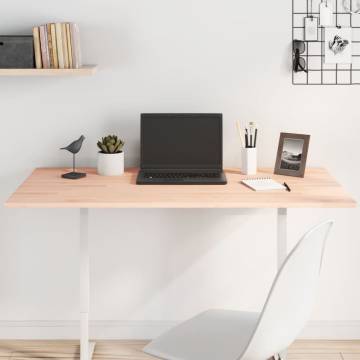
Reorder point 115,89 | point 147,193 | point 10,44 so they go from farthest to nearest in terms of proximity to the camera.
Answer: point 115,89 → point 10,44 → point 147,193

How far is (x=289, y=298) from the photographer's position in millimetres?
2299

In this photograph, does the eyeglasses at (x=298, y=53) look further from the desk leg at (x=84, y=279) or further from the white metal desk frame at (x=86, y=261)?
the desk leg at (x=84, y=279)

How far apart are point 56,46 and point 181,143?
66cm

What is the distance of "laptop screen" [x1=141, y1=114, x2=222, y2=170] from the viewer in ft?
11.1

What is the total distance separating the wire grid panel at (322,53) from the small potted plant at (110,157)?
820 millimetres

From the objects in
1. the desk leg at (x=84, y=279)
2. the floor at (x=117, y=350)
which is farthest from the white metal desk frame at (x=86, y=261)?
the floor at (x=117, y=350)

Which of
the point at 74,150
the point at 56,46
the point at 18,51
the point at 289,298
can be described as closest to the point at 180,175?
the point at 74,150

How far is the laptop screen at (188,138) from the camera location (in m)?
3.39

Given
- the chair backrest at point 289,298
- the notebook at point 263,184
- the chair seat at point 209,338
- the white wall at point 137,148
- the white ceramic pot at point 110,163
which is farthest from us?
the white wall at point 137,148

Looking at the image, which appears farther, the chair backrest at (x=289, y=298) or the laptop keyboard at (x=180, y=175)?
the laptop keyboard at (x=180, y=175)

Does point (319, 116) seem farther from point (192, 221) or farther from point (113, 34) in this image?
point (113, 34)

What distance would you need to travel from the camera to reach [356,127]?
11.5 ft

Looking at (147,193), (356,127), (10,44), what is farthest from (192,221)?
(10,44)

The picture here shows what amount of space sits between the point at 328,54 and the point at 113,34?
3.07 feet
